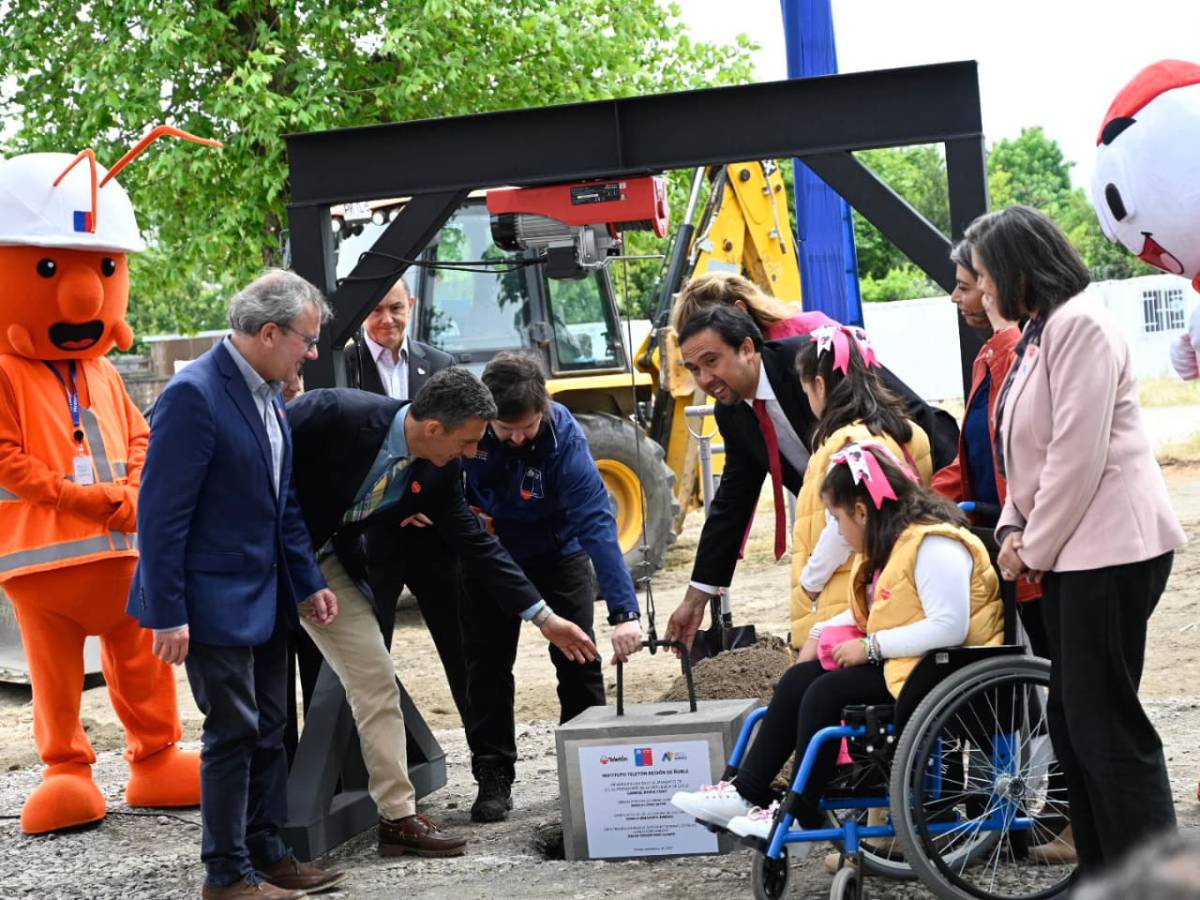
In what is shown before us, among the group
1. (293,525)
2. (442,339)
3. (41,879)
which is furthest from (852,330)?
(442,339)

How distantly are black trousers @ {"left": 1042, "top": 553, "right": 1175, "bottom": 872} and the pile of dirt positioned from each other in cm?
270

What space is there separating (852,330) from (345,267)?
7.12m

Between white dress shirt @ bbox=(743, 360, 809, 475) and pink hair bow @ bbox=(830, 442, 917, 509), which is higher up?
white dress shirt @ bbox=(743, 360, 809, 475)

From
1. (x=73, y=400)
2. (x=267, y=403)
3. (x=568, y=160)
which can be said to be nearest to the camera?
(x=267, y=403)

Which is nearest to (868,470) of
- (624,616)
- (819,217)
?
(624,616)

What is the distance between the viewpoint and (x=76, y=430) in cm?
573

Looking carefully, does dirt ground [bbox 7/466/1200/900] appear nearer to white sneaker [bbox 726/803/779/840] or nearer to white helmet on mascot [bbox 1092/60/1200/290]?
white sneaker [bbox 726/803/779/840]

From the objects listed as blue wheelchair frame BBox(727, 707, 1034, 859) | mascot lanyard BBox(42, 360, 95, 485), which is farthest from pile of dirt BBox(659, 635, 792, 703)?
mascot lanyard BBox(42, 360, 95, 485)

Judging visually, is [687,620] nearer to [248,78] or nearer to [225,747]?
A: [225,747]

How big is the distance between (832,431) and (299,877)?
6.75ft

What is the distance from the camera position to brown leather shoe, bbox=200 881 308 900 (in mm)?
4410

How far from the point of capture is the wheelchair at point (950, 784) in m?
3.85

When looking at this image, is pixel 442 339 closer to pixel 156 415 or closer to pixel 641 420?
pixel 641 420

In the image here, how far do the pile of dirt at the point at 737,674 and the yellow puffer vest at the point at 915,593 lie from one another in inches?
86.3
